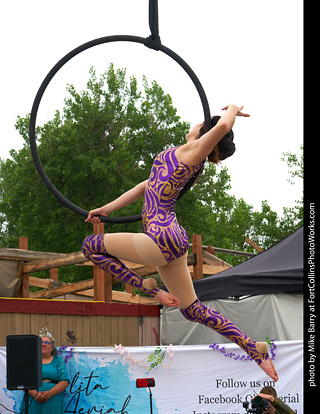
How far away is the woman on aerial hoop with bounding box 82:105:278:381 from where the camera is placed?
3977 mm

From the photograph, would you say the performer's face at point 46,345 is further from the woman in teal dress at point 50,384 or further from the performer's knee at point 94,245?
the performer's knee at point 94,245

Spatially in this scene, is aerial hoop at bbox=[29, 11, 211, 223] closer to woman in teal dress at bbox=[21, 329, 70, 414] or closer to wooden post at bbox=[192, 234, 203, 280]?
woman in teal dress at bbox=[21, 329, 70, 414]

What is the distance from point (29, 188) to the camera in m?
21.7

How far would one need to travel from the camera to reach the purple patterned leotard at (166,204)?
3.97 m

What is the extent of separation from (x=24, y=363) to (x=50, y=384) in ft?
2.46

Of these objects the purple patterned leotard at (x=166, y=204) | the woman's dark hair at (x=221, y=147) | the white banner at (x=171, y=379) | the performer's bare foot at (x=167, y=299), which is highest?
the woman's dark hair at (x=221, y=147)

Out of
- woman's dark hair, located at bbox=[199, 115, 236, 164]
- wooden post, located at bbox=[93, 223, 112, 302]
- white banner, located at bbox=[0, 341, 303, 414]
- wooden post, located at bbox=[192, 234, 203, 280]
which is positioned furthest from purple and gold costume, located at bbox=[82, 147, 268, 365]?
wooden post, located at bbox=[192, 234, 203, 280]

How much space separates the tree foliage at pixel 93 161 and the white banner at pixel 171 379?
29.7ft

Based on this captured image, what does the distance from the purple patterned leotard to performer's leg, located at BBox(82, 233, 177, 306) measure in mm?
55

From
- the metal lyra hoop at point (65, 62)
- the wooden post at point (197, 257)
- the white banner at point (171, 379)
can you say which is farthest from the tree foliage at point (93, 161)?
the metal lyra hoop at point (65, 62)

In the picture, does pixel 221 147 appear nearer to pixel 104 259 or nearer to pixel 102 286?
pixel 104 259

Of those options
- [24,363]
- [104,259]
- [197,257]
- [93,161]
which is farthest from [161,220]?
[93,161]
